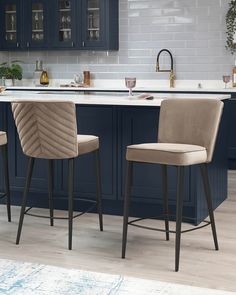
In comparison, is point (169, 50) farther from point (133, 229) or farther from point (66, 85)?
point (133, 229)

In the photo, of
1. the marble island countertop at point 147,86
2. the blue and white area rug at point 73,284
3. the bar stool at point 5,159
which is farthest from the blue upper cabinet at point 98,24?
the blue and white area rug at point 73,284

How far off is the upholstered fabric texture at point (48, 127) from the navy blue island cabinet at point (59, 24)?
4002 mm

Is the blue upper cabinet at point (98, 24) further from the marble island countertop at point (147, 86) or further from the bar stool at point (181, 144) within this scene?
the bar stool at point (181, 144)

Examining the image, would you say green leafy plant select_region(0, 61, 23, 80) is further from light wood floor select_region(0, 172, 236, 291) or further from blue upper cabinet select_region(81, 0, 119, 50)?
light wood floor select_region(0, 172, 236, 291)

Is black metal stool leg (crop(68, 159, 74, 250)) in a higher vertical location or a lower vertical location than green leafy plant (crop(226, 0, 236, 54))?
lower

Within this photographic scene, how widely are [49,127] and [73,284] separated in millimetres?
1115

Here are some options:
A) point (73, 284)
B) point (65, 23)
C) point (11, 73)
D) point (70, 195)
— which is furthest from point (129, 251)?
point (11, 73)

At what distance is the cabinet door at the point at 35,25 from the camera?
27.4 ft

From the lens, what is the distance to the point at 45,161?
17.5 feet

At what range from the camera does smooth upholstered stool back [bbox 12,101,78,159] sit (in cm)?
418

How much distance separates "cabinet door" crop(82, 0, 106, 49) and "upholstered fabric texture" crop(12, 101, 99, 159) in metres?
3.98

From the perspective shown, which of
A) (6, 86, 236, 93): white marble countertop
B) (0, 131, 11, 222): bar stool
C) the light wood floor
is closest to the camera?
the light wood floor

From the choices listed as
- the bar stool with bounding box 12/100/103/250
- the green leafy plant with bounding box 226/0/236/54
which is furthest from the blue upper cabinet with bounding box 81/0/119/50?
the bar stool with bounding box 12/100/103/250

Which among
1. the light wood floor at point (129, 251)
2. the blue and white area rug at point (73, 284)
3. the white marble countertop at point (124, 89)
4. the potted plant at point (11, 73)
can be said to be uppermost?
the potted plant at point (11, 73)
